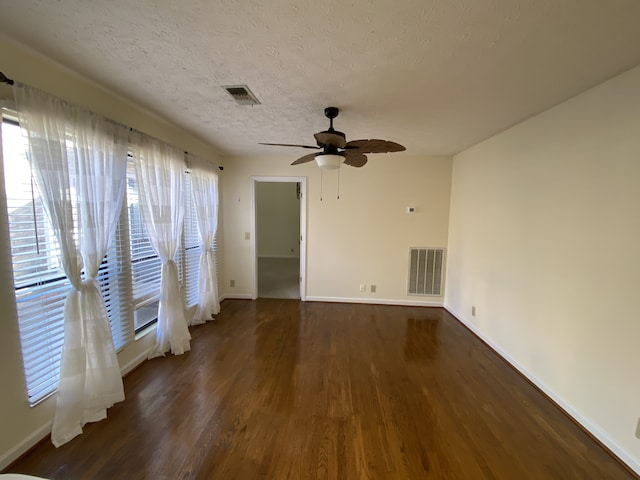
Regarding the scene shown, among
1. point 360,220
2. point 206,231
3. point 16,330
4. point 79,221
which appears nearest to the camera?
point 16,330

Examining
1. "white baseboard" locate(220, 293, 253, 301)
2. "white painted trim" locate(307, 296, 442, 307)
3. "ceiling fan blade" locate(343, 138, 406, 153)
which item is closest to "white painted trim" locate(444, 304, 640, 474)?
"white painted trim" locate(307, 296, 442, 307)

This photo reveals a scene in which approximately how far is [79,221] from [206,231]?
185 centimetres

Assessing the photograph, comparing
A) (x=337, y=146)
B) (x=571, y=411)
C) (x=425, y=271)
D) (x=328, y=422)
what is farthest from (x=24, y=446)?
(x=425, y=271)

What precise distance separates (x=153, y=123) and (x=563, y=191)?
12.5 ft

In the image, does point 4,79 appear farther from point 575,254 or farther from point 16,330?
point 575,254

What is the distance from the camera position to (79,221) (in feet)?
6.01

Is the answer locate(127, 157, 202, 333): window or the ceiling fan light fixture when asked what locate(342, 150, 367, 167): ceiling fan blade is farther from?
locate(127, 157, 202, 333): window

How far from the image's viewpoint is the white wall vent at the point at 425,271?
170 inches

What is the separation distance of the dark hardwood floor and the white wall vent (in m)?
1.36

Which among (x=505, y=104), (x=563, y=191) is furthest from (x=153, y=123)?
(x=563, y=191)

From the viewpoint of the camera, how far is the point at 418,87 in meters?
1.93

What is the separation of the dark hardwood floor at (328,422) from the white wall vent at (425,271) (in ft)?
4.45

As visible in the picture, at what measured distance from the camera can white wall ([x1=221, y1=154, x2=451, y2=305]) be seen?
4.24m

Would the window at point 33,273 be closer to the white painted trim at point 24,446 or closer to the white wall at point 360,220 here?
the white painted trim at point 24,446
